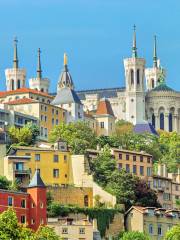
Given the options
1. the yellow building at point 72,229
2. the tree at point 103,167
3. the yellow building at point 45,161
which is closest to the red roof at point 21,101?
the tree at point 103,167

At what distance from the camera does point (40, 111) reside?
18212 centimetres

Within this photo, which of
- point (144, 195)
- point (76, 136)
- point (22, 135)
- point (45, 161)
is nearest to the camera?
point (144, 195)

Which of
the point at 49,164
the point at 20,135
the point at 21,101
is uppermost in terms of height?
the point at 21,101

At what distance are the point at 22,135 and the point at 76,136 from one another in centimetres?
763

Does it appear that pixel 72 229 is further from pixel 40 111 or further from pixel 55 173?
pixel 40 111

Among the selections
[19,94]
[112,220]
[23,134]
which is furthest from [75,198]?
[19,94]

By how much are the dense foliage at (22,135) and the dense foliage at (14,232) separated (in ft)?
133

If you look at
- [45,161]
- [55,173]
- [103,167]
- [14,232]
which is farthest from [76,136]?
[14,232]

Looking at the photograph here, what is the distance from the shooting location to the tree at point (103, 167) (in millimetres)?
144000

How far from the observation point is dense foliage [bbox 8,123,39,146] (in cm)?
15634

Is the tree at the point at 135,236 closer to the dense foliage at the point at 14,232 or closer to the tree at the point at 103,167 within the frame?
the tree at the point at 103,167

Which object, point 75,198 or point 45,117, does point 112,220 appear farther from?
point 45,117

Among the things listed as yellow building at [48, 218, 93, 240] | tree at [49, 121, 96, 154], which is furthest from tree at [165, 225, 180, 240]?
tree at [49, 121, 96, 154]

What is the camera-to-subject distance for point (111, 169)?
481 ft
